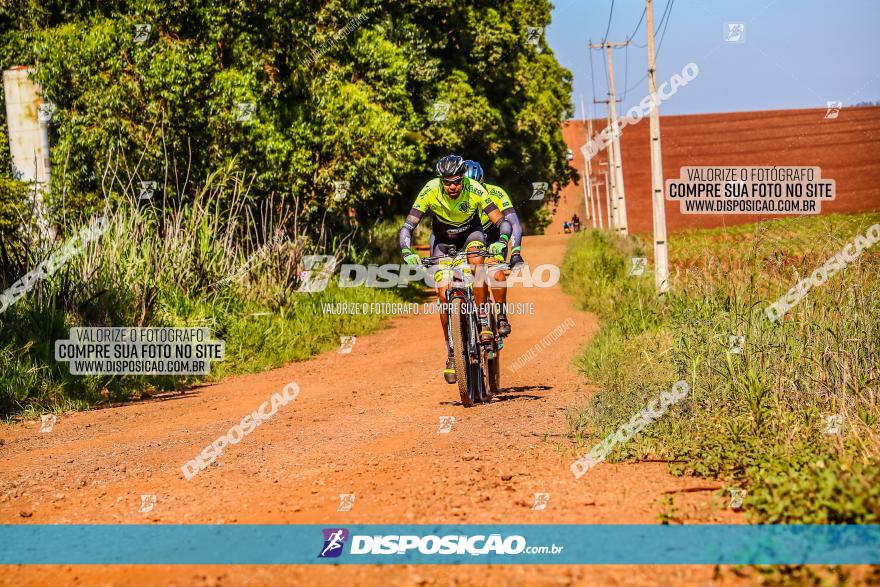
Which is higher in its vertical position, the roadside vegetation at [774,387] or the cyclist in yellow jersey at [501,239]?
the cyclist in yellow jersey at [501,239]

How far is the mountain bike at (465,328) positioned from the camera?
870 cm

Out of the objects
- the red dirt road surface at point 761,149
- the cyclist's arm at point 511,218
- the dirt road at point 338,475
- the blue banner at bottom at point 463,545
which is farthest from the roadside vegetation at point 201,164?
the red dirt road surface at point 761,149

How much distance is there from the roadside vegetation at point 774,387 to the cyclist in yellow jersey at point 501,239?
4.29 feet

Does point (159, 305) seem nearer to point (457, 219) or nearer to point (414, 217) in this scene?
point (414, 217)

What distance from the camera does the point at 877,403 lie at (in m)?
5.96

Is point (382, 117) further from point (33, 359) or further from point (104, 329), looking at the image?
point (33, 359)

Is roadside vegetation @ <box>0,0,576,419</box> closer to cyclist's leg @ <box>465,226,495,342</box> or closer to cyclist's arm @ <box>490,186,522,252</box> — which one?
cyclist's leg @ <box>465,226,495,342</box>

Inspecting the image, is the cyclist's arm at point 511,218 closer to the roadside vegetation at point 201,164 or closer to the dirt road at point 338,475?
the dirt road at point 338,475

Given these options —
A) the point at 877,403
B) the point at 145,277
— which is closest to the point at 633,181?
the point at 145,277

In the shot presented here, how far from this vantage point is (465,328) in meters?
8.84

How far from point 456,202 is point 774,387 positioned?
3917 mm

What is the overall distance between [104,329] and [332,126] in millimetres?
8968

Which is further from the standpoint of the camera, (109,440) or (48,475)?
(109,440)

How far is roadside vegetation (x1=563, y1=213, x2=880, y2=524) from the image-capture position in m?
4.57
